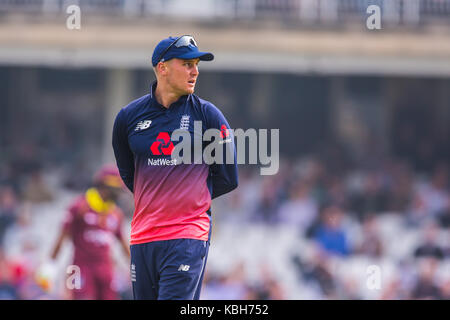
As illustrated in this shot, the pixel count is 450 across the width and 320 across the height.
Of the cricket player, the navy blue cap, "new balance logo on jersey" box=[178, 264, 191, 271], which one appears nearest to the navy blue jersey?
the cricket player

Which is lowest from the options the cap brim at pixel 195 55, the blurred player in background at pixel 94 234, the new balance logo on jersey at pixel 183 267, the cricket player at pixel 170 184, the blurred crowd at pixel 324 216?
the blurred crowd at pixel 324 216

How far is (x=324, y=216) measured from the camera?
44.9 feet

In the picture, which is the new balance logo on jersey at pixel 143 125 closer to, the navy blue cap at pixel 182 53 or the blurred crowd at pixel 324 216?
the navy blue cap at pixel 182 53

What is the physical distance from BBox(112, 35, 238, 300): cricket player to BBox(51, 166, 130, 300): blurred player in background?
3.76 m

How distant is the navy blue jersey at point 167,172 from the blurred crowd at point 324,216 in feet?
23.8

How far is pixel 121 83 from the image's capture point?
15.8m

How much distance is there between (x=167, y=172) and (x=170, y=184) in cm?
8

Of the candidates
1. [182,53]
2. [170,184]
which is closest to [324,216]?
[170,184]

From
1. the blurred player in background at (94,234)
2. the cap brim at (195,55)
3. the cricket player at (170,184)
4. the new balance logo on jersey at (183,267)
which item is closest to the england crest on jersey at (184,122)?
the cricket player at (170,184)

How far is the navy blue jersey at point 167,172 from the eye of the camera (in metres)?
5.11

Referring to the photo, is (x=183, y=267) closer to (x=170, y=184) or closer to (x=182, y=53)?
(x=170, y=184)

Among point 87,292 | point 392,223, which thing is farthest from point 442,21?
point 87,292

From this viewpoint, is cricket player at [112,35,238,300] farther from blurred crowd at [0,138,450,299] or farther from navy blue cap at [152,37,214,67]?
blurred crowd at [0,138,450,299]

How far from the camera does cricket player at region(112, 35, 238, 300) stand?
505 cm
